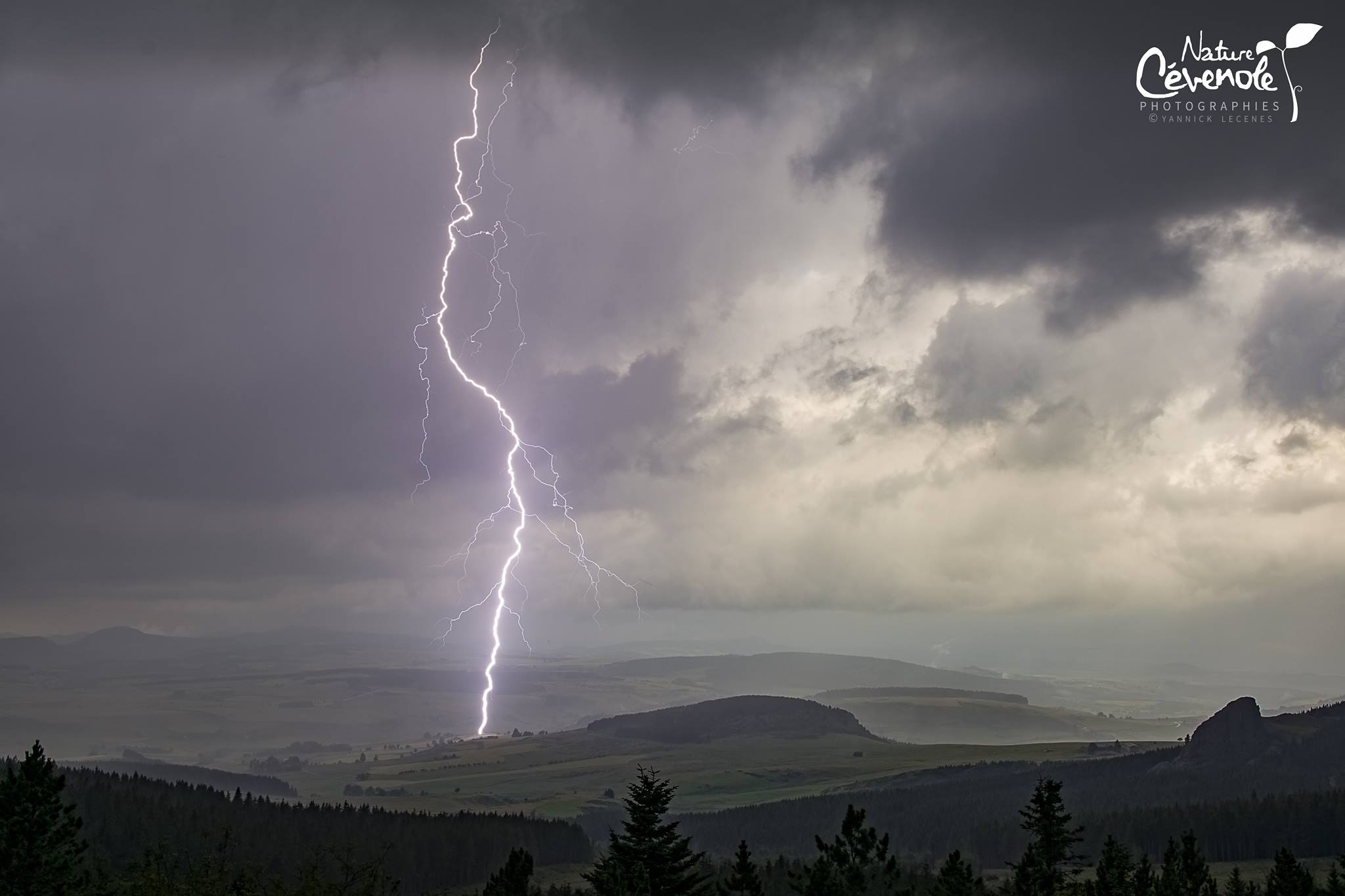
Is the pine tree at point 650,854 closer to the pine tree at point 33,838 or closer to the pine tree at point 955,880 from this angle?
the pine tree at point 955,880

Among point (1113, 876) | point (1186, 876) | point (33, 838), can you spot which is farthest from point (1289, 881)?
point (33, 838)

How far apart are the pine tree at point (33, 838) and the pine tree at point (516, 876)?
22.9 metres

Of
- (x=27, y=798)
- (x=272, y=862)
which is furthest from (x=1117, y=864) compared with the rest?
(x=272, y=862)

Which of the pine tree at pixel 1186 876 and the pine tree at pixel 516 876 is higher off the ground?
the pine tree at pixel 516 876

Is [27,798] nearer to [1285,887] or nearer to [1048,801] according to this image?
[1048,801]

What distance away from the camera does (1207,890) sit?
102812 mm

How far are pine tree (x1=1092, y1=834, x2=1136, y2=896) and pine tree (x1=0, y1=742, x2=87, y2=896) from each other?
63303 millimetres

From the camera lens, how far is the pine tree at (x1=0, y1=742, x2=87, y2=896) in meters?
63.3

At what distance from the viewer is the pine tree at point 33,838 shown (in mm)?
63312

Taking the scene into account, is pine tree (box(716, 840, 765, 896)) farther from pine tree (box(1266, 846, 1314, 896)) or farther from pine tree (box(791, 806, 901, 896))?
pine tree (box(1266, 846, 1314, 896))

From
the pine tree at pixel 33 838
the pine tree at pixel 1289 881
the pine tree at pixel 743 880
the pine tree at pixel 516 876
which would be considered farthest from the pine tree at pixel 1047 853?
the pine tree at pixel 33 838

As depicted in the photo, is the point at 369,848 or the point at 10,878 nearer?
the point at 10,878

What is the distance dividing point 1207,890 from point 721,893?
61136 millimetres

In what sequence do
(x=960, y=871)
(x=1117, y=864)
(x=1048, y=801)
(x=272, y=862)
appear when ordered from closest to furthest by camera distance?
(x=1048, y=801) → (x=960, y=871) → (x=1117, y=864) → (x=272, y=862)
